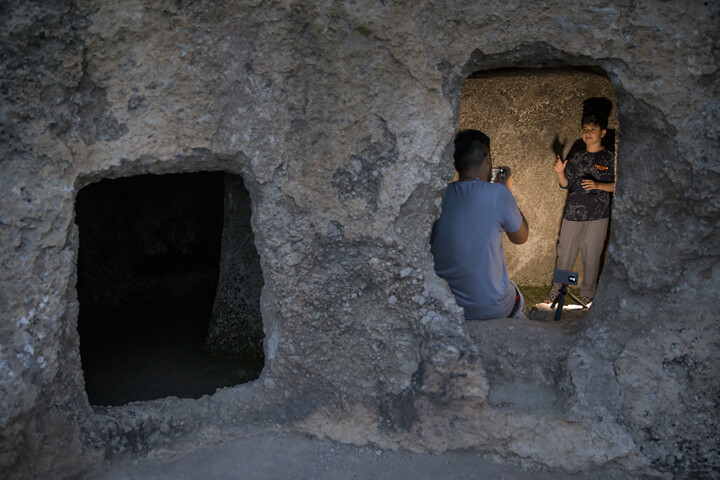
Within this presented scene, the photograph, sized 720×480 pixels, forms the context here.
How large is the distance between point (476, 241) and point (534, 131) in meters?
1.98

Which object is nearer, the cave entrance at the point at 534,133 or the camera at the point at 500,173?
the camera at the point at 500,173

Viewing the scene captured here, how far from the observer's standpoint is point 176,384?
328 cm

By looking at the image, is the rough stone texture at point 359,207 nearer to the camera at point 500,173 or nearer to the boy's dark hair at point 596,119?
the camera at point 500,173

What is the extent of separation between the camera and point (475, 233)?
2729 mm

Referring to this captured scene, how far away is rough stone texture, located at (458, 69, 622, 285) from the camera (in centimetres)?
423

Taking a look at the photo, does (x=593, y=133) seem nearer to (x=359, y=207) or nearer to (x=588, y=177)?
(x=588, y=177)

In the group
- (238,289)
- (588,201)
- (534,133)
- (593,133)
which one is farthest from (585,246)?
(238,289)

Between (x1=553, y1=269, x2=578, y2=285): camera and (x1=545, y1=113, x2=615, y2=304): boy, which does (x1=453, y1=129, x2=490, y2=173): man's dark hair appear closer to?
(x1=553, y1=269, x2=578, y2=285): camera

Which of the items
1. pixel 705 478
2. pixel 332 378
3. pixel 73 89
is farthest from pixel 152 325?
pixel 705 478

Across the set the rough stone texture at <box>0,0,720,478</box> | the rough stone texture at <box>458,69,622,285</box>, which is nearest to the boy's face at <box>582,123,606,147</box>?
the rough stone texture at <box>458,69,622,285</box>

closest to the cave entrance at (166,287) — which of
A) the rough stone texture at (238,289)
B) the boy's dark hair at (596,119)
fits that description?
the rough stone texture at (238,289)

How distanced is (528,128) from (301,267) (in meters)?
2.56

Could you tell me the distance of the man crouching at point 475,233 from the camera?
2727 mm

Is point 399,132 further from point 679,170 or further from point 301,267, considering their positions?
point 679,170
